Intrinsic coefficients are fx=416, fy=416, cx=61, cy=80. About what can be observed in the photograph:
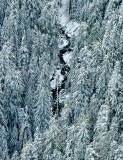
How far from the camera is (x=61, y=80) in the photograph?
2527 inches

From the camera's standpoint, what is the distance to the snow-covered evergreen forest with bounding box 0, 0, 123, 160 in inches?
1884

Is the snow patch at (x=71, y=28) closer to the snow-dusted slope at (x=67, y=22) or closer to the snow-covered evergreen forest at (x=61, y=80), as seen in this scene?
the snow-dusted slope at (x=67, y=22)

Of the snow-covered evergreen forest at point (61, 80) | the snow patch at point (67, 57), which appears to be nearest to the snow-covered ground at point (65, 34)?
the snow patch at point (67, 57)

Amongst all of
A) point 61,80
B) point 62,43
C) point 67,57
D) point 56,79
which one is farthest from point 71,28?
point 56,79

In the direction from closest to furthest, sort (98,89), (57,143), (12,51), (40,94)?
1. (57,143)
2. (98,89)
3. (40,94)
4. (12,51)

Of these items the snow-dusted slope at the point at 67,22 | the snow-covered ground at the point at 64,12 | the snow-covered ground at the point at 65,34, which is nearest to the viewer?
the snow-covered ground at the point at 65,34

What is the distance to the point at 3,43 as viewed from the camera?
209ft

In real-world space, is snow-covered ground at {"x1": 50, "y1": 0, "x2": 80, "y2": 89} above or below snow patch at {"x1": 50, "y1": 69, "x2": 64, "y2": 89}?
above

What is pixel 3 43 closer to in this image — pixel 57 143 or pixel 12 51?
pixel 12 51

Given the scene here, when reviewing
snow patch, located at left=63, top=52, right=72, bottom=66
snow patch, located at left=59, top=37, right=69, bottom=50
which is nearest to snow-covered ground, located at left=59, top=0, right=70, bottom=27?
snow patch, located at left=59, top=37, right=69, bottom=50

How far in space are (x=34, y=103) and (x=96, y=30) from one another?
13.7 metres

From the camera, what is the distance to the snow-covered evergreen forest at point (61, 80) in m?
47.8

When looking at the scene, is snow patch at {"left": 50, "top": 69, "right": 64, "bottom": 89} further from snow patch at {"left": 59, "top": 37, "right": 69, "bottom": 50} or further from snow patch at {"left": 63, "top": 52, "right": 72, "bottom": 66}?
snow patch at {"left": 59, "top": 37, "right": 69, "bottom": 50}

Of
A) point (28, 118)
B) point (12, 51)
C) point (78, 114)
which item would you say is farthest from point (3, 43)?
point (78, 114)
